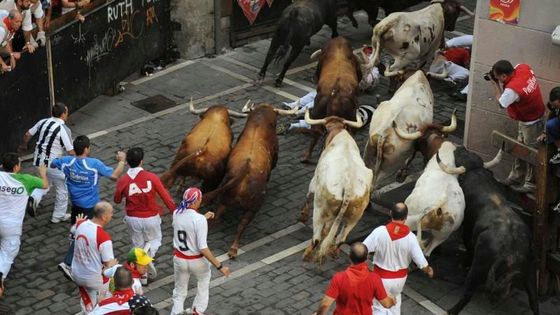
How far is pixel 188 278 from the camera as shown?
1182 centimetres

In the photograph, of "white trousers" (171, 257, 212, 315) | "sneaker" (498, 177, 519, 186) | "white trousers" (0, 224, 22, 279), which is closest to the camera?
"white trousers" (171, 257, 212, 315)

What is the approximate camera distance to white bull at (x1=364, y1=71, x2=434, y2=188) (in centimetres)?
1452

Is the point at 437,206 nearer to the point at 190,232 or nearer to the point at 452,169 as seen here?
the point at 452,169

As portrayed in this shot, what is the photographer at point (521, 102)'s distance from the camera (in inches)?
545

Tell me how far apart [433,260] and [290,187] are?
292 centimetres

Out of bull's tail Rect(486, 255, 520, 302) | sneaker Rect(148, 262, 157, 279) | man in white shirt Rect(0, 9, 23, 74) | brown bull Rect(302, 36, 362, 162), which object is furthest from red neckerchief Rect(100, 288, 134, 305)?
man in white shirt Rect(0, 9, 23, 74)

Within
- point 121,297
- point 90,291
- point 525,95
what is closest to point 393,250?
point 121,297

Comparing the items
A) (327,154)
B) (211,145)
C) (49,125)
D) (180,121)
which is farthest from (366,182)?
(180,121)

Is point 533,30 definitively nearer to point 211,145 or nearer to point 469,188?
point 469,188

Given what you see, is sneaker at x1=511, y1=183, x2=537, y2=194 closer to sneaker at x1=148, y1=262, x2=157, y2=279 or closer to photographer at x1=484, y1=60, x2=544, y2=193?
photographer at x1=484, y1=60, x2=544, y2=193

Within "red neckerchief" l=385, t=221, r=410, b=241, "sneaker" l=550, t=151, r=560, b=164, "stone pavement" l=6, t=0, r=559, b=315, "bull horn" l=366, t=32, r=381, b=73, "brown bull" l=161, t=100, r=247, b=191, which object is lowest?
"stone pavement" l=6, t=0, r=559, b=315

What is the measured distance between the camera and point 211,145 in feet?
47.5

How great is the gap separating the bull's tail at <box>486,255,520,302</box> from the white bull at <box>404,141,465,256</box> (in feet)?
2.92

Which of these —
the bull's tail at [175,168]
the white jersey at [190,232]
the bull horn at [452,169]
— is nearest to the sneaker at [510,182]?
the bull horn at [452,169]
